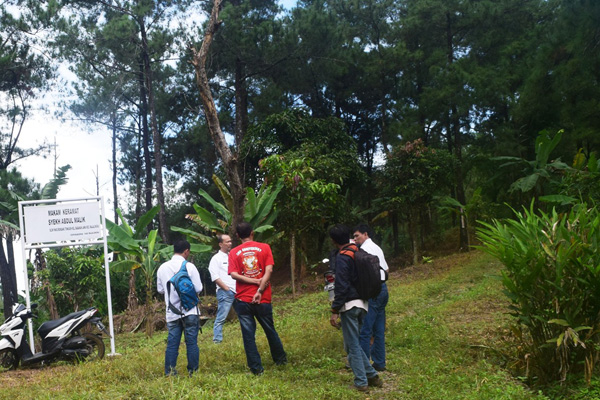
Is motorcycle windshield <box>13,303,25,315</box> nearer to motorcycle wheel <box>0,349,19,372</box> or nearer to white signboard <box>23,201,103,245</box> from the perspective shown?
motorcycle wheel <box>0,349,19,372</box>

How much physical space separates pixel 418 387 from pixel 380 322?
885 millimetres

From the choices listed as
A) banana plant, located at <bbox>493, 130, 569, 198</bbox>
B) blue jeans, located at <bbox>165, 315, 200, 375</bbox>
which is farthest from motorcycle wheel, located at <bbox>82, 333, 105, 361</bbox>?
banana plant, located at <bbox>493, 130, 569, 198</bbox>

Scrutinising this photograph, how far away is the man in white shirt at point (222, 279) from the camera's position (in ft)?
29.7

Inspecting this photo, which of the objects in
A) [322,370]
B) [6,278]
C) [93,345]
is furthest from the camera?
[6,278]

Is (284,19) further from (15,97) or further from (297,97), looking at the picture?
(15,97)

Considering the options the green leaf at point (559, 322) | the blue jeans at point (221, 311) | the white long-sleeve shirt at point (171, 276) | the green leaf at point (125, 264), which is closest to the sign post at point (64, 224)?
the blue jeans at point (221, 311)

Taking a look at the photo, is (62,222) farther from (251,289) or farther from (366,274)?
(366,274)

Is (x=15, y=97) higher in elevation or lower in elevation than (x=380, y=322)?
higher

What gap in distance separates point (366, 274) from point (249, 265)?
1363 mm

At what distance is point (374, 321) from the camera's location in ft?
20.7

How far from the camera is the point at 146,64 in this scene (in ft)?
79.2

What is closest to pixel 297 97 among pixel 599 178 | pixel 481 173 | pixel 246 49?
pixel 246 49

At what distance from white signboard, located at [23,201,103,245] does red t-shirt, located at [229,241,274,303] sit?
3.77m

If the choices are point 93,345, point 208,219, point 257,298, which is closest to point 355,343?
point 257,298
